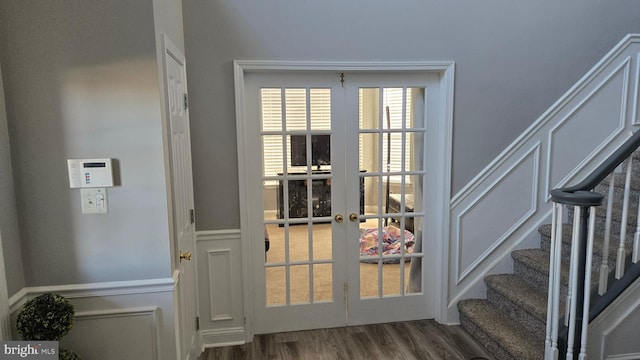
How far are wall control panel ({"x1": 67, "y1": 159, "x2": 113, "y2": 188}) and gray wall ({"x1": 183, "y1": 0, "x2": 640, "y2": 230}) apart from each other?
3.12 feet

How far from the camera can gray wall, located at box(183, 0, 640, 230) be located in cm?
279

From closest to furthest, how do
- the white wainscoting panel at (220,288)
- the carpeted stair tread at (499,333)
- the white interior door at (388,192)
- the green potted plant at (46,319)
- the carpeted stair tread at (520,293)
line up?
the green potted plant at (46,319) → the carpeted stair tread at (499,333) → the carpeted stair tread at (520,293) → the white wainscoting panel at (220,288) → the white interior door at (388,192)

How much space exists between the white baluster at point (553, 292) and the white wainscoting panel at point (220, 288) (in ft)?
6.53

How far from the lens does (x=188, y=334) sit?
256cm

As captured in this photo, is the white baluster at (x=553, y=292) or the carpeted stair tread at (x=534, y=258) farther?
the carpeted stair tread at (x=534, y=258)

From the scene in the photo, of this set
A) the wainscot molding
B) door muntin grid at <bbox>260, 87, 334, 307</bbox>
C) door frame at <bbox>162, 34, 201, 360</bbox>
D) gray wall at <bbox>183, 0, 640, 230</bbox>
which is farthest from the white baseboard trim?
the wainscot molding

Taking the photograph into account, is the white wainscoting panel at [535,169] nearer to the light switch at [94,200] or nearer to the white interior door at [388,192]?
the white interior door at [388,192]

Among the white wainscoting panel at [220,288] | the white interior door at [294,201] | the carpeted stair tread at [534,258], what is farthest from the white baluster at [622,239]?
the white wainscoting panel at [220,288]

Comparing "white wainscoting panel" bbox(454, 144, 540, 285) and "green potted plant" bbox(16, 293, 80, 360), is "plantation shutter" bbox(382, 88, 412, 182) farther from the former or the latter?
"green potted plant" bbox(16, 293, 80, 360)

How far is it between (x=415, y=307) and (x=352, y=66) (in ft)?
6.46

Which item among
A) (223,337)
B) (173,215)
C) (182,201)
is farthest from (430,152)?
(223,337)

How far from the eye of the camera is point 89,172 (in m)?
1.89

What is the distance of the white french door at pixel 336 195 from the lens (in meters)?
2.99

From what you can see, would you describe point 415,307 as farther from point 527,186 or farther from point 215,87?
point 215,87
